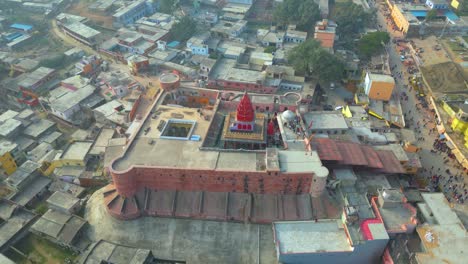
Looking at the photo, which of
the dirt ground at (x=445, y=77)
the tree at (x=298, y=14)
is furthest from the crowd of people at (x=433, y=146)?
the tree at (x=298, y=14)

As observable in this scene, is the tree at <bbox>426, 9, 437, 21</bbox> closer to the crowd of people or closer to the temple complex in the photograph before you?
Answer: the crowd of people

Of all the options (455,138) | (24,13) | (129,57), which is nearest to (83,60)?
(129,57)

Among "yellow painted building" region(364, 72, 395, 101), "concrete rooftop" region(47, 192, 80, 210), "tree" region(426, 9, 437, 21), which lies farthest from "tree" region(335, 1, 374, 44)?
"concrete rooftop" region(47, 192, 80, 210)

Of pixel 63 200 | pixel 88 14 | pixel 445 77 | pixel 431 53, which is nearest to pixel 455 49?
pixel 431 53

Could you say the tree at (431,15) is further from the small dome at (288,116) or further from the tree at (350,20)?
the small dome at (288,116)

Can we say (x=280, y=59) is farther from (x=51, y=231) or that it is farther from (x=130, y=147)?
(x=51, y=231)

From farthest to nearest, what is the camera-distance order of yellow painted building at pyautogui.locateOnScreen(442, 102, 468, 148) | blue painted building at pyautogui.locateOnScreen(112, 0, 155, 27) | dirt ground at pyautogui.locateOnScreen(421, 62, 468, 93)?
blue painted building at pyautogui.locateOnScreen(112, 0, 155, 27) → dirt ground at pyautogui.locateOnScreen(421, 62, 468, 93) → yellow painted building at pyautogui.locateOnScreen(442, 102, 468, 148)
